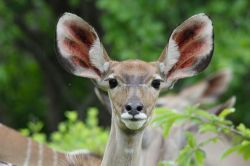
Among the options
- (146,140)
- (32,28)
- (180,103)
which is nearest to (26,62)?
(32,28)

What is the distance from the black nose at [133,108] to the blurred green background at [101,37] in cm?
562

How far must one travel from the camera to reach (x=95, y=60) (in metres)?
4.28

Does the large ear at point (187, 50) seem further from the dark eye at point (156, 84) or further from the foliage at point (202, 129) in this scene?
the foliage at point (202, 129)

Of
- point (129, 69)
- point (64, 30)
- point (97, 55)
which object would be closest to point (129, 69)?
point (129, 69)

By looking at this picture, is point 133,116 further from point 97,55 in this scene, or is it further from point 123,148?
point 97,55

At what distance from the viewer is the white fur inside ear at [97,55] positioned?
4.27 metres

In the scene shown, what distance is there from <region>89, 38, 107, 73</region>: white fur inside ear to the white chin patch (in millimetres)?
398

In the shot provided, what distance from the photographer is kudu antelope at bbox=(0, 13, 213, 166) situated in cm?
400

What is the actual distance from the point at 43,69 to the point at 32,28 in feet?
1.63

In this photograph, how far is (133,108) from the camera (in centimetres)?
389

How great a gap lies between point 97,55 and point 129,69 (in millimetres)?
221

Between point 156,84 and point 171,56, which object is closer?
point 156,84

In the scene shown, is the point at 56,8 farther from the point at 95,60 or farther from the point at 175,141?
the point at 95,60

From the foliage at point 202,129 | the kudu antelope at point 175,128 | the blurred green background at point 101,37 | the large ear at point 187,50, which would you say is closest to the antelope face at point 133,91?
the large ear at point 187,50
